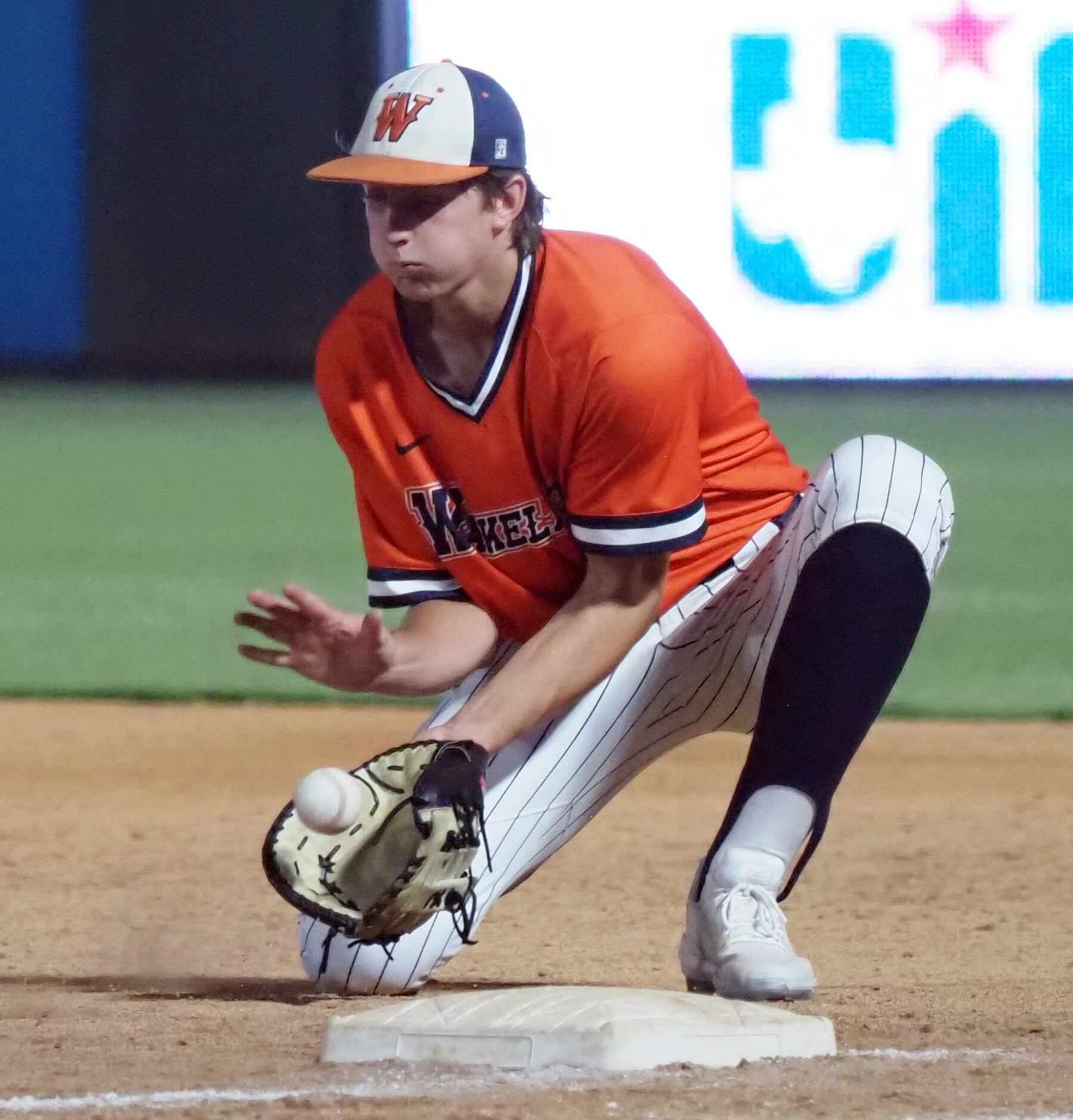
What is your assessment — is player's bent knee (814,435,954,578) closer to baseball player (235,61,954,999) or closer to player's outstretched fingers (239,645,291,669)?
baseball player (235,61,954,999)

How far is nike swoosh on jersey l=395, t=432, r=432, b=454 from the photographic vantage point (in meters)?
2.57

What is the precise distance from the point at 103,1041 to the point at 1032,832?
83.5 inches

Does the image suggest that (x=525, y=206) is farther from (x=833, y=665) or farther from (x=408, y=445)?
(x=833, y=665)

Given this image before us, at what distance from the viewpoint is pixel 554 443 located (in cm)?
248

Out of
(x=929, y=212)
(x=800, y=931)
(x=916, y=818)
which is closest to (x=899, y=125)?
(x=929, y=212)

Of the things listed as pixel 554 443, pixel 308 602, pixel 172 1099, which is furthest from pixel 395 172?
pixel 172 1099

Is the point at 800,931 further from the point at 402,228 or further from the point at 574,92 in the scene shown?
the point at 574,92

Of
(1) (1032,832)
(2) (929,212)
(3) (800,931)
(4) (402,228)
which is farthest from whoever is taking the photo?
(2) (929,212)

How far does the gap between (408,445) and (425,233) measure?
0.33 meters

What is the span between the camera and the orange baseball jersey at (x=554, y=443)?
2381mm

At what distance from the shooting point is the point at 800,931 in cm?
308

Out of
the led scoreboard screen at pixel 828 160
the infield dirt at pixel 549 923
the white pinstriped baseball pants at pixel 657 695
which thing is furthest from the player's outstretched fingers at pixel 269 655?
the led scoreboard screen at pixel 828 160

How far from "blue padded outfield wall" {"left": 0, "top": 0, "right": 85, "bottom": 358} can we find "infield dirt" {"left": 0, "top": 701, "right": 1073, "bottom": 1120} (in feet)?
16.5

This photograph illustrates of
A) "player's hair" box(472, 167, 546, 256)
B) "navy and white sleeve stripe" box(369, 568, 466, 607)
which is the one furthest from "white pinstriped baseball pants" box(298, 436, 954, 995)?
"player's hair" box(472, 167, 546, 256)
